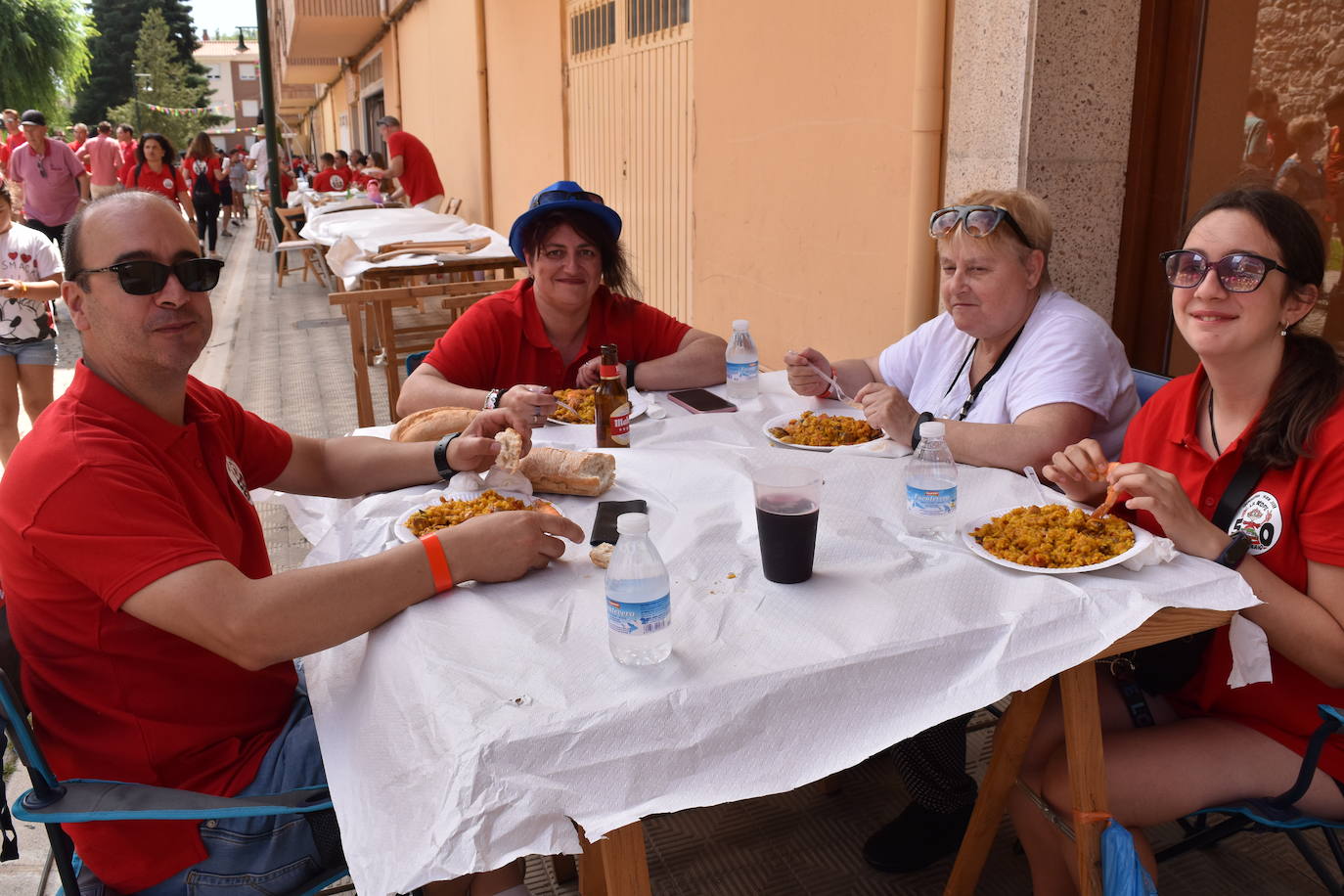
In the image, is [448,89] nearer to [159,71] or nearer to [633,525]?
[633,525]

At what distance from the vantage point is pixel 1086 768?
189cm

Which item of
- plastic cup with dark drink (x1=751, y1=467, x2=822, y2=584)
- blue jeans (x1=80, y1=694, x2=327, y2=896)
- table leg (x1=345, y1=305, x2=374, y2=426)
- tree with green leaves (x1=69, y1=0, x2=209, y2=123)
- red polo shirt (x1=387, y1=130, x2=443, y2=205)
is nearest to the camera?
blue jeans (x1=80, y1=694, x2=327, y2=896)

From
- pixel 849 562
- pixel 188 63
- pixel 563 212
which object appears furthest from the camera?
pixel 188 63

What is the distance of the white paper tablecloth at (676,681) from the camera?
1446mm

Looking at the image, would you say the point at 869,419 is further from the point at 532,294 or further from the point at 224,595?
the point at 224,595

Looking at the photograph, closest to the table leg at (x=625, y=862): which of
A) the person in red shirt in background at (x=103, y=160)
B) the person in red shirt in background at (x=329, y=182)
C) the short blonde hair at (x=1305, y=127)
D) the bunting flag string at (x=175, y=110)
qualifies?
the short blonde hair at (x=1305, y=127)

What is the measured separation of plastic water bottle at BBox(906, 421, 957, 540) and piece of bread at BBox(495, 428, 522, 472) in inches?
37.6

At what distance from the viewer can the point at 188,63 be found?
71.1 m

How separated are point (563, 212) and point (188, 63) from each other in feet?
263

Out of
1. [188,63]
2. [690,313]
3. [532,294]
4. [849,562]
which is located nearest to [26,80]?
[690,313]

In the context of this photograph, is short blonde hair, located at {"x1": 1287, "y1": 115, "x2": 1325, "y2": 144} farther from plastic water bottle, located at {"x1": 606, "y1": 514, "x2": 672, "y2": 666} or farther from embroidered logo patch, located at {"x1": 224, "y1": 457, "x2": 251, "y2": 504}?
embroidered logo patch, located at {"x1": 224, "y1": 457, "x2": 251, "y2": 504}

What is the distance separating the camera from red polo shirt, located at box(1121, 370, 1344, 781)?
188 centimetres

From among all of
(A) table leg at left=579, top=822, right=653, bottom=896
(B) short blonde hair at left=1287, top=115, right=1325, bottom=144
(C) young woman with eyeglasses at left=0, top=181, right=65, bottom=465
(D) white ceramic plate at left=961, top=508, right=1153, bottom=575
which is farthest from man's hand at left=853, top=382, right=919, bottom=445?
(C) young woman with eyeglasses at left=0, top=181, right=65, bottom=465

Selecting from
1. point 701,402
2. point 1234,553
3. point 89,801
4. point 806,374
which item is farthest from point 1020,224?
point 89,801
